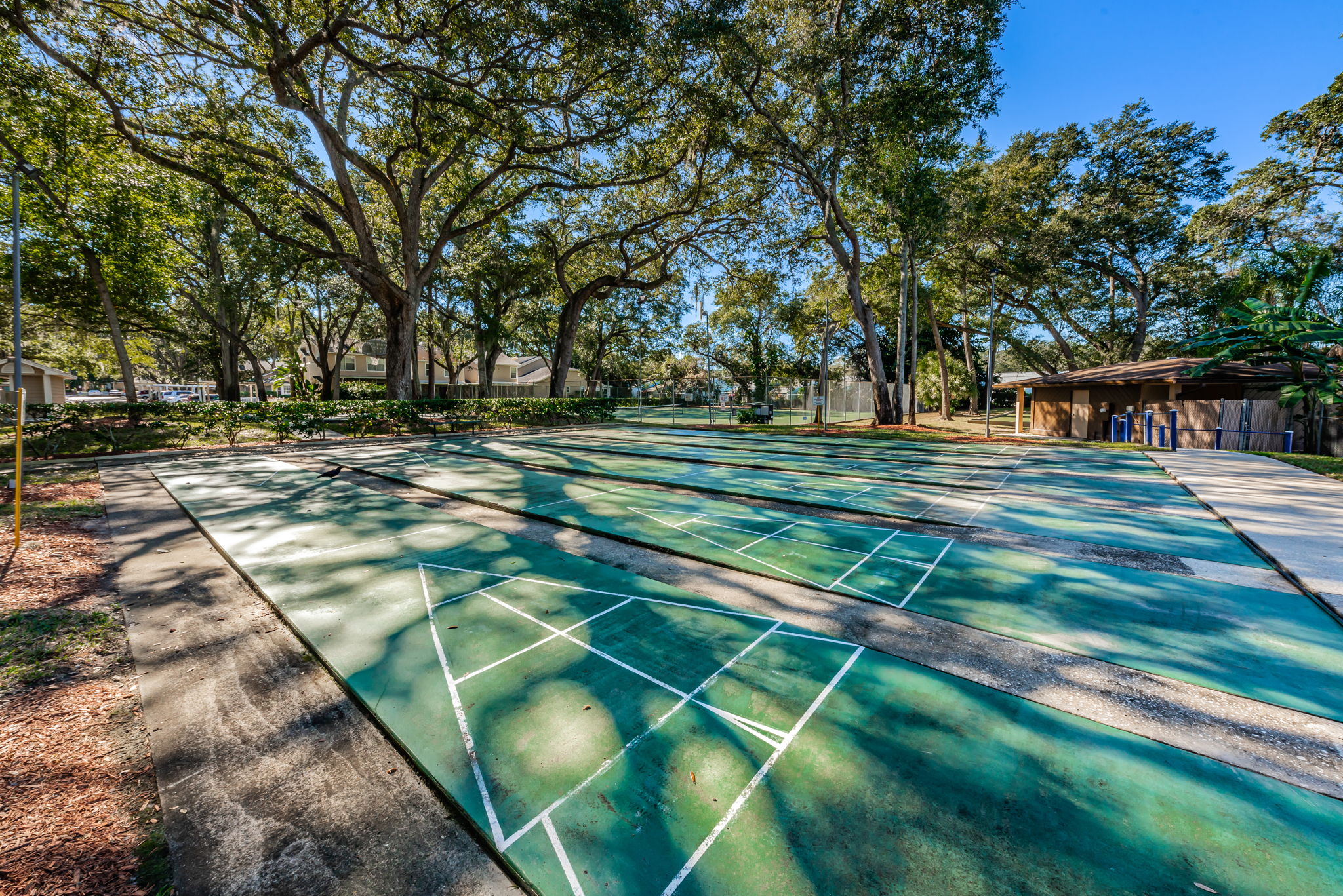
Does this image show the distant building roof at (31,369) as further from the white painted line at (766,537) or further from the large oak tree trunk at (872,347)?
the large oak tree trunk at (872,347)

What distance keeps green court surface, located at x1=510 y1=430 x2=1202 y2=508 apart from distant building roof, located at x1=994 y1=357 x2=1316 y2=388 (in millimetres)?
10451

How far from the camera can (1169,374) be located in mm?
18156

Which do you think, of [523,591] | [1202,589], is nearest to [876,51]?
[1202,589]

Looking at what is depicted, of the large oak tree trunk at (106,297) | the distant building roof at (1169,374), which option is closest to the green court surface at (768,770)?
the distant building roof at (1169,374)

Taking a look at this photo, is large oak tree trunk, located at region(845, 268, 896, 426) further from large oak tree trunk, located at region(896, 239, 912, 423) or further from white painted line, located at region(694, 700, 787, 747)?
white painted line, located at region(694, 700, 787, 747)

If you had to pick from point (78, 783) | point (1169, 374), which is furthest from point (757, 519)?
point (1169, 374)

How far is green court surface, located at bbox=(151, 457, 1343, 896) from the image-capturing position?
186 cm

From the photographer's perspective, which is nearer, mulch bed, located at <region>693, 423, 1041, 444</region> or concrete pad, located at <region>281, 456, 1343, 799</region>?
concrete pad, located at <region>281, 456, 1343, 799</region>

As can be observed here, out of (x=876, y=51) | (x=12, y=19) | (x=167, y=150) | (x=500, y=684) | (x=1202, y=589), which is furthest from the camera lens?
(x=876, y=51)

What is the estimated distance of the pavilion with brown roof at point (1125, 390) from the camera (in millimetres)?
17672

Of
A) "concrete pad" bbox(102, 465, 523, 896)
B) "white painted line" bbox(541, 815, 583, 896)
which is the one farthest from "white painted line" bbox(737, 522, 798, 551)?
"concrete pad" bbox(102, 465, 523, 896)

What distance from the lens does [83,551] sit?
18.3 feet

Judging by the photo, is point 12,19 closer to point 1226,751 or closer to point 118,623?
point 118,623

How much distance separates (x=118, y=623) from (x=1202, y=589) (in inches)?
371
